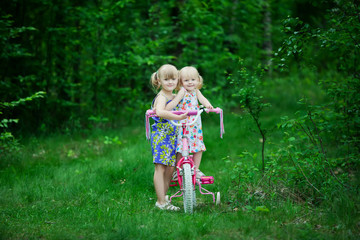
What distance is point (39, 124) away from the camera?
26.8 ft

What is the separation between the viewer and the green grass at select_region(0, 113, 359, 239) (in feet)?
11.3

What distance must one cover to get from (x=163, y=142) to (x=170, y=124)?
0.22 metres

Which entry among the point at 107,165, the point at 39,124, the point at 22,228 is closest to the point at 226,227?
the point at 22,228

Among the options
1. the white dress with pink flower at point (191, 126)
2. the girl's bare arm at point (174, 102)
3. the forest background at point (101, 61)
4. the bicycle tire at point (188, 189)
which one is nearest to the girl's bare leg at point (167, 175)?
the white dress with pink flower at point (191, 126)

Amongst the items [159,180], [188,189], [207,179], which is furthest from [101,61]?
[188,189]

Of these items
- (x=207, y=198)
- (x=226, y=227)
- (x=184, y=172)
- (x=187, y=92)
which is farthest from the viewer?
(x=207, y=198)

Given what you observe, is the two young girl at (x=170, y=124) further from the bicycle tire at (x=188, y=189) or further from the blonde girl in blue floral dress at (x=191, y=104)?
the bicycle tire at (x=188, y=189)

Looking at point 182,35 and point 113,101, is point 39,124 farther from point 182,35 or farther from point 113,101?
point 182,35

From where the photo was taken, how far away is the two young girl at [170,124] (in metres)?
4.21

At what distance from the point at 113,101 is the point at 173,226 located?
19.0 feet

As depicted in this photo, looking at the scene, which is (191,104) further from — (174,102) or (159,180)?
(159,180)

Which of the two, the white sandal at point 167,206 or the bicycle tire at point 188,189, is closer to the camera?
the bicycle tire at point 188,189

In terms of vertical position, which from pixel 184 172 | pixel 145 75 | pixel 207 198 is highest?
pixel 145 75

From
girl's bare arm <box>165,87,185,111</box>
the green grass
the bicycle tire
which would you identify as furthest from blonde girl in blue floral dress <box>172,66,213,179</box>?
the green grass
